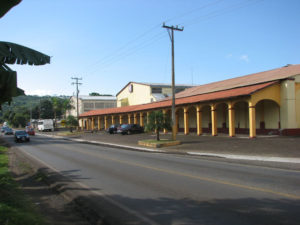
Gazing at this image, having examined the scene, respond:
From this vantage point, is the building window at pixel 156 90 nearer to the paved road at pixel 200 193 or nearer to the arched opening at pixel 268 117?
the arched opening at pixel 268 117

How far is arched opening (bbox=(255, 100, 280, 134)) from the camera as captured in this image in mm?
23966

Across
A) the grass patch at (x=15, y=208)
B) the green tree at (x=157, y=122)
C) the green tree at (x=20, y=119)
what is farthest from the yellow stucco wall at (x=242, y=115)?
the green tree at (x=20, y=119)

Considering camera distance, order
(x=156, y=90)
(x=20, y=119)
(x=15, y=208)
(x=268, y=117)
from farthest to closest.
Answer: (x=20, y=119)
(x=156, y=90)
(x=268, y=117)
(x=15, y=208)

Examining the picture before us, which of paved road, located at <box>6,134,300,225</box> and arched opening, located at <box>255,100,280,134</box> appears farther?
arched opening, located at <box>255,100,280,134</box>

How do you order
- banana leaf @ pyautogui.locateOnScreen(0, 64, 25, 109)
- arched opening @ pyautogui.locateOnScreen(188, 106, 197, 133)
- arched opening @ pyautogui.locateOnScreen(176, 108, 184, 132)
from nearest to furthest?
banana leaf @ pyautogui.locateOnScreen(0, 64, 25, 109)
arched opening @ pyautogui.locateOnScreen(188, 106, 197, 133)
arched opening @ pyautogui.locateOnScreen(176, 108, 184, 132)

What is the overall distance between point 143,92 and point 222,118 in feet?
84.7

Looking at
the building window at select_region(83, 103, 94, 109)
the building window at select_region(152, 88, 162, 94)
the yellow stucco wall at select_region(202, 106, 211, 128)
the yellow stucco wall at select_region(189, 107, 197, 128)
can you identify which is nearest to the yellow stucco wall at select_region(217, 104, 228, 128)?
the yellow stucco wall at select_region(202, 106, 211, 128)

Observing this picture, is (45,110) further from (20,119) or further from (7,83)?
(7,83)

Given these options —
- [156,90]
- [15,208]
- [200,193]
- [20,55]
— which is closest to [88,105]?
[156,90]

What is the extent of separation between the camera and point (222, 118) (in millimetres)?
30797

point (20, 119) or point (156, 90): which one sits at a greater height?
point (156, 90)

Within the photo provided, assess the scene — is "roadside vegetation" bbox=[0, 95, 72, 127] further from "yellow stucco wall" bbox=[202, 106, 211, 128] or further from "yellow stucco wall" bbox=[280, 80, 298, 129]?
"yellow stucco wall" bbox=[280, 80, 298, 129]

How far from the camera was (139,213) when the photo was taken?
5852mm

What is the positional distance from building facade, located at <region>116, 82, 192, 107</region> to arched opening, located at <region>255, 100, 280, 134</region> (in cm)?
2495
